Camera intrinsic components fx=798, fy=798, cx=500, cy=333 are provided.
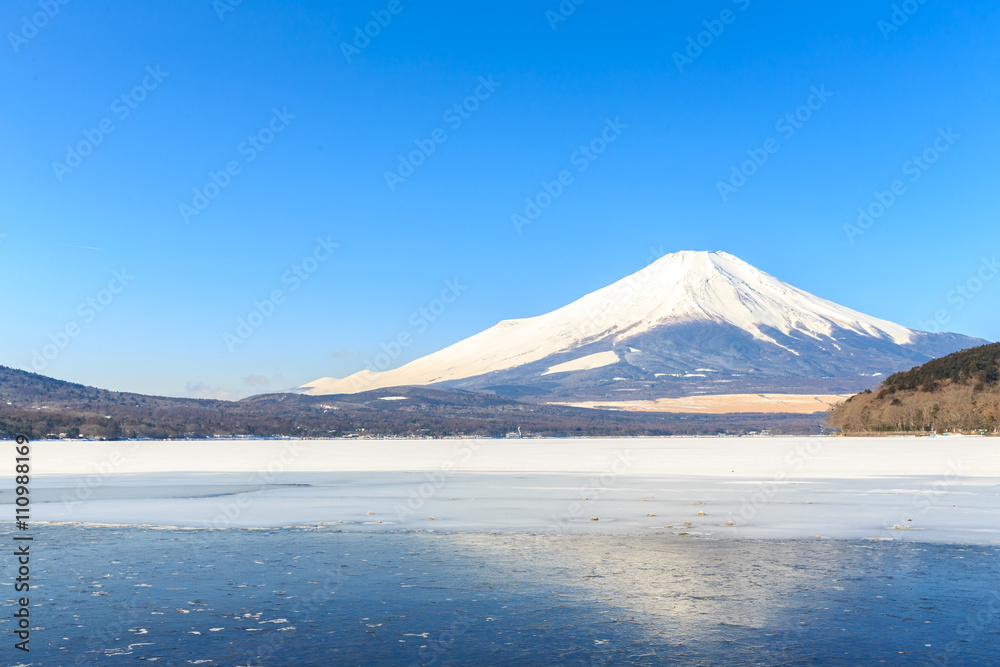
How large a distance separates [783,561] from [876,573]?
5.28 ft

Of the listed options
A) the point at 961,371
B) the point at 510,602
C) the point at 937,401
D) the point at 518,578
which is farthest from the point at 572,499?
the point at 961,371

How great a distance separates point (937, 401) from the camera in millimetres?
86375

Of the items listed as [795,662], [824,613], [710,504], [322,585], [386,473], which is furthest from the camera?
[386,473]

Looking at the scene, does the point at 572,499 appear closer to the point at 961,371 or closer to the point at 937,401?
the point at 937,401

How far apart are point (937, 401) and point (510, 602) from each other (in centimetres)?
8823

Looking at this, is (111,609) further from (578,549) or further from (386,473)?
(386,473)

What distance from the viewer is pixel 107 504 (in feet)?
81.5

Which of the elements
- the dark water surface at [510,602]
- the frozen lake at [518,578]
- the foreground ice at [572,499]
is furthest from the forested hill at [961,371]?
the dark water surface at [510,602]

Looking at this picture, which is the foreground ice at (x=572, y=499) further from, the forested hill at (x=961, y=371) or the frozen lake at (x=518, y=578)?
the forested hill at (x=961, y=371)

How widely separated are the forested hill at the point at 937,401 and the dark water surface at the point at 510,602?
75.4 metres

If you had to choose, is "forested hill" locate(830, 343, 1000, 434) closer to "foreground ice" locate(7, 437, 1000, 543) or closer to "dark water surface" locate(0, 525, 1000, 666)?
"foreground ice" locate(7, 437, 1000, 543)

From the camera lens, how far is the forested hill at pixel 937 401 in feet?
265

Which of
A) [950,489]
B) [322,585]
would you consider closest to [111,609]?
[322,585]

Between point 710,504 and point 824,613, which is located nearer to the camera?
point 824,613
